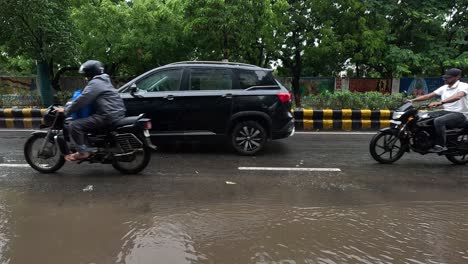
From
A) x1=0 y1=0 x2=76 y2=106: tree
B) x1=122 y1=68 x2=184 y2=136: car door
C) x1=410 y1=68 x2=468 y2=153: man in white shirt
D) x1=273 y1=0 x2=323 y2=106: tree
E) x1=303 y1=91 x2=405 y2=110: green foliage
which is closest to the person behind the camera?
x1=410 y1=68 x2=468 y2=153: man in white shirt

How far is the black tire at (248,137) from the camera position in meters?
7.51

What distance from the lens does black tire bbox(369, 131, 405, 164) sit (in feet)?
22.6

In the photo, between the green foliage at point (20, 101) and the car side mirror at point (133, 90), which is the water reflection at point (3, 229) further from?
the green foliage at point (20, 101)

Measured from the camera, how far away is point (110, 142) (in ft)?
19.6

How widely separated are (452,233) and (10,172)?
20.1 ft

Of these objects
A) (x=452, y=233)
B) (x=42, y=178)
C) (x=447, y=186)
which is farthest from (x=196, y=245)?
(x=447, y=186)

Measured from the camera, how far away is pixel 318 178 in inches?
238

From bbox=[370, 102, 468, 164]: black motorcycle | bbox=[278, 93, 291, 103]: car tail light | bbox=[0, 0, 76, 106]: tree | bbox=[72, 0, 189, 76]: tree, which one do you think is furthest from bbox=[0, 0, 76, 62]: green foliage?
bbox=[370, 102, 468, 164]: black motorcycle

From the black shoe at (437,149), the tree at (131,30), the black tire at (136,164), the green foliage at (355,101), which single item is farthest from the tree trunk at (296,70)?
the black tire at (136,164)

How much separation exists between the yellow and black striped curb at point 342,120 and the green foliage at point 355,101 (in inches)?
32.6

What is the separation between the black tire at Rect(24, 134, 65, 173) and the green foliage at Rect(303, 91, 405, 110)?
7797mm

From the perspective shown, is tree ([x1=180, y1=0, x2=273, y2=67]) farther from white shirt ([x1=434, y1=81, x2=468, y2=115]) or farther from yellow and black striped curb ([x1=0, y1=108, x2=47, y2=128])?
white shirt ([x1=434, y1=81, x2=468, y2=115])

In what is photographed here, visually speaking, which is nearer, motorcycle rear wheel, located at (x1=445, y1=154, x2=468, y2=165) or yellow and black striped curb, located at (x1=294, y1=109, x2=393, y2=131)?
motorcycle rear wheel, located at (x1=445, y1=154, x2=468, y2=165)

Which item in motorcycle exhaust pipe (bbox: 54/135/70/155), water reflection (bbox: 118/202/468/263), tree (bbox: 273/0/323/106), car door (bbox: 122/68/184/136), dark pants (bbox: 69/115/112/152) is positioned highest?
tree (bbox: 273/0/323/106)
